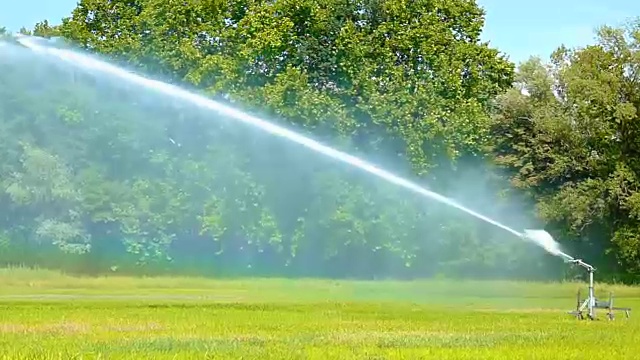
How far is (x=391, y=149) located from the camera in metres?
61.2

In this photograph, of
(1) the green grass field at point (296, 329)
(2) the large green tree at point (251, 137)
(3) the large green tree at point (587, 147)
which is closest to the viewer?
(1) the green grass field at point (296, 329)

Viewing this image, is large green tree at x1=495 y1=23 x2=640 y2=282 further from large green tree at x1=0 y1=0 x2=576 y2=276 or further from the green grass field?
the green grass field

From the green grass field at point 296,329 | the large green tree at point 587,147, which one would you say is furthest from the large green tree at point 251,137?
the green grass field at point 296,329

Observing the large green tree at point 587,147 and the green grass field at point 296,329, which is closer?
the green grass field at point 296,329

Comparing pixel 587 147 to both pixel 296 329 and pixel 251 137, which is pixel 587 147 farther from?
pixel 296 329

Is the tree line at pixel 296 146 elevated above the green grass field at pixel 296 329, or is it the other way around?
the tree line at pixel 296 146

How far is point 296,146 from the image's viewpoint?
6331cm

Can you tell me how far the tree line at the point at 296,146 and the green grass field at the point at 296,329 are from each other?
10.3m

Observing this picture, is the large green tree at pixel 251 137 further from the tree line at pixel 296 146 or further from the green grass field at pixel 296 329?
→ the green grass field at pixel 296 329

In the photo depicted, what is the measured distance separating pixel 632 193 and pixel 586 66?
9116 mm

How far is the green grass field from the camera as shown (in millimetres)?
17984

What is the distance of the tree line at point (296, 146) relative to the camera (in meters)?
58.0

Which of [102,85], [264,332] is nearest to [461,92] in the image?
[102,85]

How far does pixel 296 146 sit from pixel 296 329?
3871 centimetres
